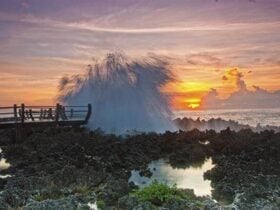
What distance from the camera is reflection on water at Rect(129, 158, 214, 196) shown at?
70.8 ft

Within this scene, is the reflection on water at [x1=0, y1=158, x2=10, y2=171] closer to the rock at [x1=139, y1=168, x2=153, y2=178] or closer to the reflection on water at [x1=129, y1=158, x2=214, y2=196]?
the reflection on water at [x1=129, y1=158, x2=214, y2=196]

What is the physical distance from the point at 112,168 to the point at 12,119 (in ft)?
69.7

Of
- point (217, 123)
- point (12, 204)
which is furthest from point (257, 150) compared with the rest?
point (217, 123)

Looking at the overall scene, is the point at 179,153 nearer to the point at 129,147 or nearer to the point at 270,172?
the point at 129,147

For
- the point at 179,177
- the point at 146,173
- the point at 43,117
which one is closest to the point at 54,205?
the point at 146,173

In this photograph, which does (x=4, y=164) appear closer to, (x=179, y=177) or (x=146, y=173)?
(x=146, y=173)

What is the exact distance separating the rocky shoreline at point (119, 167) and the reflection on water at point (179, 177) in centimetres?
43

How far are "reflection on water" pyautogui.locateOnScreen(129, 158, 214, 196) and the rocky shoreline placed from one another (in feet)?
1.40

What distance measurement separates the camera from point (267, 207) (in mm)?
14805

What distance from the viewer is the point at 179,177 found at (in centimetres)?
2395

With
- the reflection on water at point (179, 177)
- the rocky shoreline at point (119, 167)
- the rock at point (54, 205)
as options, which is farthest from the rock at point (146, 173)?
the rock at point (54, 205)

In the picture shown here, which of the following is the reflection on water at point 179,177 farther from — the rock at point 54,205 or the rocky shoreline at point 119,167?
the rock at point 54,205

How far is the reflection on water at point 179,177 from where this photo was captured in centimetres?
2158

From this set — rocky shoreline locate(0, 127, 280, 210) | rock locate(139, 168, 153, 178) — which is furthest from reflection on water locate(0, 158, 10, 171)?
rock locate(139, 168, 153, 178)
